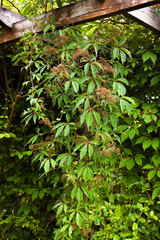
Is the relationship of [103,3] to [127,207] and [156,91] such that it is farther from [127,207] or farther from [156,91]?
[127,207]

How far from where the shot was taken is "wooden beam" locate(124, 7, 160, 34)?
165 centimetres

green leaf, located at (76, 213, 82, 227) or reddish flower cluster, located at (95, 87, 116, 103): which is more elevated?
reddish flower cluster, located at (95, 87, 116, 103)

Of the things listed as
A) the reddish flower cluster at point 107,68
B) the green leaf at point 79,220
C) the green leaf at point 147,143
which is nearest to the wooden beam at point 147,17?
the reddish flower cluster at point 107,68

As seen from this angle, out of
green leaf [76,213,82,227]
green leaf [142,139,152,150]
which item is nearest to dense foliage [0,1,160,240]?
green leaf [142,139,152,150]

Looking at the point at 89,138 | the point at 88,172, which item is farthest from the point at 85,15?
the point at 88,172

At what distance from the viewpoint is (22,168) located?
2.37m

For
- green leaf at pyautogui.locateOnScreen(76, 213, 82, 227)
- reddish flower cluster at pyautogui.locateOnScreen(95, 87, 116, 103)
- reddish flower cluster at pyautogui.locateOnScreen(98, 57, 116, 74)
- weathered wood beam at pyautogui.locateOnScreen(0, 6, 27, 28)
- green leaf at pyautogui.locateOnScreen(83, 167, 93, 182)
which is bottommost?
green leaf at pyautogui.locateOnScreen(76, 213, 82, 227)

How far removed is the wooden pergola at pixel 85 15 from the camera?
1.45 m

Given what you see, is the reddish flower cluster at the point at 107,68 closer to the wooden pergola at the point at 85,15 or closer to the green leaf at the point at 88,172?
the wooden pergola at the point at 85,15

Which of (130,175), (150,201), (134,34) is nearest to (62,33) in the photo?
(134,34)

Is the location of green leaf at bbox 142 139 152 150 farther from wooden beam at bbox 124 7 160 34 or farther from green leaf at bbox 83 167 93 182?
wooden beam at bbox 124 7 160 34

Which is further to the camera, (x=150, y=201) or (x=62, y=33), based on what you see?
(x=150, y=201)

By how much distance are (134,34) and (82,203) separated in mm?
1527

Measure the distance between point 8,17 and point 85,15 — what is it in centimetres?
70
